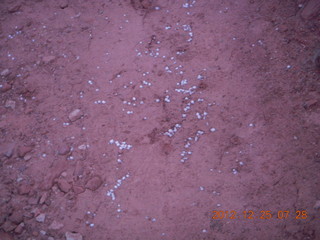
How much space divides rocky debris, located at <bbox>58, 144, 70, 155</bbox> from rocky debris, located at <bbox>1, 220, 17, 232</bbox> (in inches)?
29.4

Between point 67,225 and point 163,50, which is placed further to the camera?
point 163,50

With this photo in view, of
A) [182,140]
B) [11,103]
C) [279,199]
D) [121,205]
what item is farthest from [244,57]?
[11,103]

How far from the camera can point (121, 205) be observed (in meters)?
2.62

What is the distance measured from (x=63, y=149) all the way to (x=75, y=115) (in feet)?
1.29

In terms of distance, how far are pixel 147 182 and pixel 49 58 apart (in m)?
2.01

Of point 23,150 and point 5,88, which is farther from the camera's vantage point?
point 5,88

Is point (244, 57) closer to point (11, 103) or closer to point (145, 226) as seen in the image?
point (145, 226)

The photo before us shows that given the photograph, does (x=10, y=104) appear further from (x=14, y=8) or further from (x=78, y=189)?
(x=14, y=8)

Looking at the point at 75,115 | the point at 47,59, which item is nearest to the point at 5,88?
the point at 47,59

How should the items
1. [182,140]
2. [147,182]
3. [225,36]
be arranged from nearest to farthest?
1. [147,182]
2. [182,140]
3. [225,36]

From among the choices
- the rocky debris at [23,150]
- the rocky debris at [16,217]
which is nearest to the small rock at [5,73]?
the rocky debris at [23,150]

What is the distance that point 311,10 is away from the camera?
10.9 feet

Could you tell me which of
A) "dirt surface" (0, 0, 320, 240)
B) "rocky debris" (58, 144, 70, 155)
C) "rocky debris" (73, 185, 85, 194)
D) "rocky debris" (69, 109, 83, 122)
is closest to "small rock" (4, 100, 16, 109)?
"dirt surface" (0, 0, 320, 240)

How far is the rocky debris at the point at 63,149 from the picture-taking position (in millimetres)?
2910
